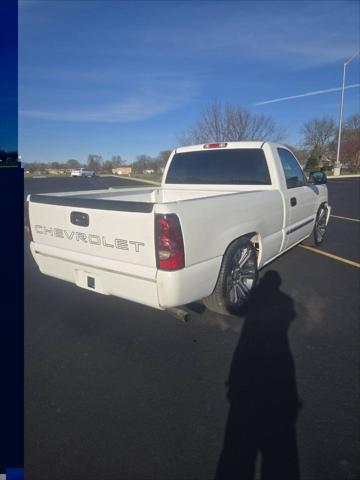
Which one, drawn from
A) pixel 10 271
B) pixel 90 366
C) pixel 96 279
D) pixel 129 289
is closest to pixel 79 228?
pixel 96 279

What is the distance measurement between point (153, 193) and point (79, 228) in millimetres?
2200

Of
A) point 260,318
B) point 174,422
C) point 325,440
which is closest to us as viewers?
point 325,440

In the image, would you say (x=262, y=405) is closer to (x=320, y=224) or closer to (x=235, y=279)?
(x=235, y=279)

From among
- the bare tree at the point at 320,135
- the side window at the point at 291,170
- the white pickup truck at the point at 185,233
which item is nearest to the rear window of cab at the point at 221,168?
the white pickup truck at the point at 185,233

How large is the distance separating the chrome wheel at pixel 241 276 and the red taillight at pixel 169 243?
0.94 meters

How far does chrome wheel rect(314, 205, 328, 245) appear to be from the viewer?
6876mm

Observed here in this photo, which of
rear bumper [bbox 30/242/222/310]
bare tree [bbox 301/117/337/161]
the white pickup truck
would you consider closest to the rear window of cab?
the white pickup truck

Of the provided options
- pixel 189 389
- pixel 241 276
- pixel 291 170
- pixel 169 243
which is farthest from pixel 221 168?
pixel 189 389

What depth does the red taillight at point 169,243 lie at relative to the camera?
2.83 metres

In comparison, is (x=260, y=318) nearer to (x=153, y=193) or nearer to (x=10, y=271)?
(x=153, y=193)

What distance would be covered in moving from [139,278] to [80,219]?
93 centimetres

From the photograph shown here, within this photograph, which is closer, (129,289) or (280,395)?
(280,395)

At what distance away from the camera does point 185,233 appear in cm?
293

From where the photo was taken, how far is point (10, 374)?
299 centimetres
